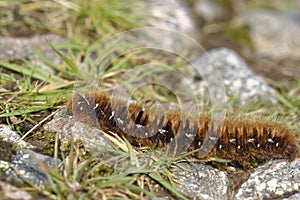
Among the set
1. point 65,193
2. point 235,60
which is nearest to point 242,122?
point 65,193

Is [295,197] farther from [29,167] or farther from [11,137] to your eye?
[11,137]

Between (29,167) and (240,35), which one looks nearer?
(29,167)

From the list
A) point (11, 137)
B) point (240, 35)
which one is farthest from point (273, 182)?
point (240, 35)

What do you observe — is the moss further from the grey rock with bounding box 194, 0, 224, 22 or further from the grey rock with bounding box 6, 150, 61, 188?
the grey rock with bounding box 6, 150, 61, 188

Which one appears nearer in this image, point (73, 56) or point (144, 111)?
point (144, 111)

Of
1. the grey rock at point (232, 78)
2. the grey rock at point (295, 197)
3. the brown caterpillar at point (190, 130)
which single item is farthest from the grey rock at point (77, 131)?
the grey rock at point (232, 78)

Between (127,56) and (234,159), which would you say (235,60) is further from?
(234,159)

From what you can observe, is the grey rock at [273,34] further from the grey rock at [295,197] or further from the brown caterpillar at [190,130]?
the grey rock at [295,197]
